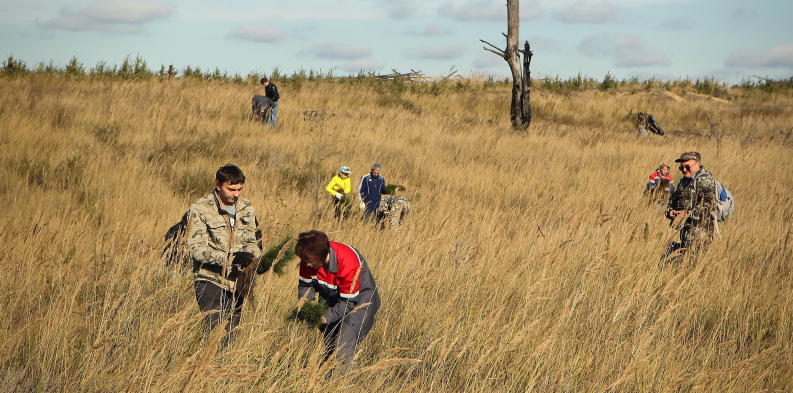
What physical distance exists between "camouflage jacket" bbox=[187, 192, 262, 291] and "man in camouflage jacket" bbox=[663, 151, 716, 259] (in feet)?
13.1

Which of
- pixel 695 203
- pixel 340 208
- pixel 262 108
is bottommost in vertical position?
pixel 340 208

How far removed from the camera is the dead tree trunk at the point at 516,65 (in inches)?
672

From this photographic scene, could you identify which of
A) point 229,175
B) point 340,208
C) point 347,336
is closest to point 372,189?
point 340,208

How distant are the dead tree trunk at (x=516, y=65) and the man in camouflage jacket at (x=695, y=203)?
39.7 ft

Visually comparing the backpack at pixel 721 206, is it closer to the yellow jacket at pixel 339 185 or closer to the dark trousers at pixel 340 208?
the dark trousers at pixel 340 208

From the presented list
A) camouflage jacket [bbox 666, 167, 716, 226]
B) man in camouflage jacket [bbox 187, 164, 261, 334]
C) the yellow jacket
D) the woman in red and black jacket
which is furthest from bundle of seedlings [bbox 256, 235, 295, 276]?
the yellow jacket

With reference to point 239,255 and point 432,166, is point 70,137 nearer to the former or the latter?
point 432,166

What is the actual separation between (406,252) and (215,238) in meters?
2.00

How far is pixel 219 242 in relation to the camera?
341cm

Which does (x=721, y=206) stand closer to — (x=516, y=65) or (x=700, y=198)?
(x=700, y=198)

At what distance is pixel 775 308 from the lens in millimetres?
4379

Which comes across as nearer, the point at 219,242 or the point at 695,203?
the point at 219,242

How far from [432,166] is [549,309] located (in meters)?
7.86

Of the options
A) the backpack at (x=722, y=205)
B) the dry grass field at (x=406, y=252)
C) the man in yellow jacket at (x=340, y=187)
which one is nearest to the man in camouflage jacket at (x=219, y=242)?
the dry grass field at (x=406, y=252)
